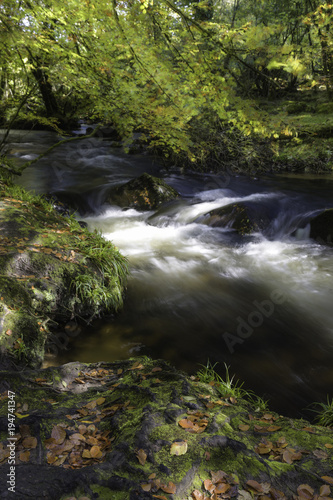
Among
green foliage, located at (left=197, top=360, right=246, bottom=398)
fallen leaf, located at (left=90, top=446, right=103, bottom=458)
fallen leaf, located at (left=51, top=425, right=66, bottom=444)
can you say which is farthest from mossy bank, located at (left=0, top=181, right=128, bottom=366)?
green foliage, located at (left=197, top=360, right=246, bottom=398)

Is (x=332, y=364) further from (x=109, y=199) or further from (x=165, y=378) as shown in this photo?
(x=109, y=199)

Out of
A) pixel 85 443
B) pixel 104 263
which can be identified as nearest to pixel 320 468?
pixel 85 443

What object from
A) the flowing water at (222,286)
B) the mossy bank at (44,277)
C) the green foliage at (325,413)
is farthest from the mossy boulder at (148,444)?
the flowing water at (222,286)

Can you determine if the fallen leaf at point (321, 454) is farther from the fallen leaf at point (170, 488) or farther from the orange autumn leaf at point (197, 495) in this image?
the fallen leaf at point (170, 488)

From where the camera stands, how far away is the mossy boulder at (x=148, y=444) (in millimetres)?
1600

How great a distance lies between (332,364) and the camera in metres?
4.18

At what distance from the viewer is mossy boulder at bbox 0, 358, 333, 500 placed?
1600 mm

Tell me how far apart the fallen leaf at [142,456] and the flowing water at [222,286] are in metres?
2.24

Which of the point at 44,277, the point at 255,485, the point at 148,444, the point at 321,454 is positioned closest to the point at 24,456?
the point at 148,444

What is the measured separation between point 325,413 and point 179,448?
2.15 metres

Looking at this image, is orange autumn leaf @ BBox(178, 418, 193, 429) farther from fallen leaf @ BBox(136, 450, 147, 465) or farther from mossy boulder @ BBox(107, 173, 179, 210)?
mossy boulder @ BBox(107, 173, 179, 210)

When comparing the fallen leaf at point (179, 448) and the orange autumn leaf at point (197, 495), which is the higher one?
the orange autumn leaf at point (197, 495)

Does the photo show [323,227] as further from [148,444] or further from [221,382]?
[148,444]

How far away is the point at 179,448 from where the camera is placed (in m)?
1.92
